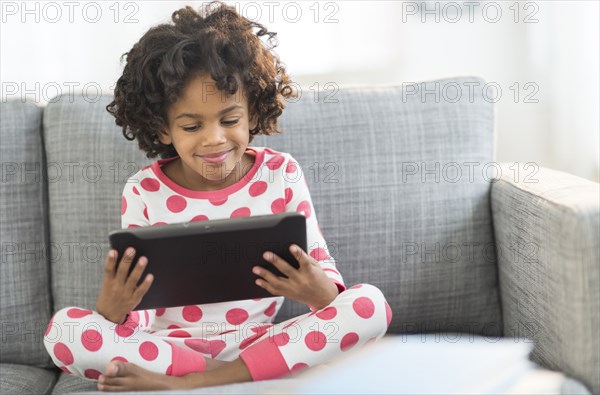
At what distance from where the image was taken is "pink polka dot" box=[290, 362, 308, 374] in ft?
4.34

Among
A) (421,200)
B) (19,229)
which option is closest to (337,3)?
(421,200)

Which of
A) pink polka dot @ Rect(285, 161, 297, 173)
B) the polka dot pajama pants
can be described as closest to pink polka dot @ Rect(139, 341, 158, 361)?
the polka dot pajama pants

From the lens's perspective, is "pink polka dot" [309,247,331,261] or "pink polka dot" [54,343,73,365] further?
"pink polka dot" [309,247,331,261]

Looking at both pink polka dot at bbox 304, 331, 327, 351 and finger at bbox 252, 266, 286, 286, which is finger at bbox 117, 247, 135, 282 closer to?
finger at bbox 252, 266, 286, 286

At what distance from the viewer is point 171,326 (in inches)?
59.6

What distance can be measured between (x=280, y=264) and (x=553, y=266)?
44 centimetres

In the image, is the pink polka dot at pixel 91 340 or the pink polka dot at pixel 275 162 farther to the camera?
the pink polka dot at pixel 275 162

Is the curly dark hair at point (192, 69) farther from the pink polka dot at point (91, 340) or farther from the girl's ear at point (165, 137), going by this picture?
the pink polka dot at point (91, 340)

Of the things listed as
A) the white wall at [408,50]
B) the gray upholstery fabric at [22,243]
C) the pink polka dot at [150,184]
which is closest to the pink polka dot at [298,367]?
the pink polka dot at [150,184]

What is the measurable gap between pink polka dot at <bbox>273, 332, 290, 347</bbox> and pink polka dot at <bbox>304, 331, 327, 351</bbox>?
3 centimetres

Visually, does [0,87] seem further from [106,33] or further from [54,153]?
[54,153]

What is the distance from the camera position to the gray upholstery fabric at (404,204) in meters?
1.64

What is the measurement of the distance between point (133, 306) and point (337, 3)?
3.70 ft

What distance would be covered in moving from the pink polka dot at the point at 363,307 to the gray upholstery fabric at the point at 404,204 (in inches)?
10.6
